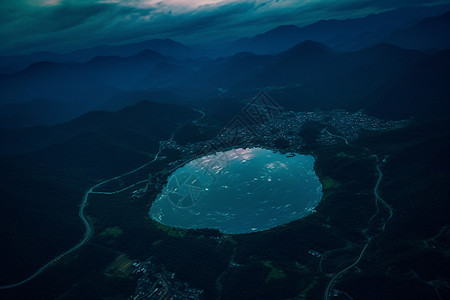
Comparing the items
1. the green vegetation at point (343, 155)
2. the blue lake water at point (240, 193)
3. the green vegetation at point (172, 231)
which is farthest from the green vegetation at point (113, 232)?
the green vegetation at point (343, 155)

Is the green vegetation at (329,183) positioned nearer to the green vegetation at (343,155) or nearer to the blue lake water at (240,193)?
the blue lake water at (240,193)

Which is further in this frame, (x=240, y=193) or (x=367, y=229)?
(x=240, y=193)

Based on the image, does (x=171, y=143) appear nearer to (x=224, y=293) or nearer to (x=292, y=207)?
(x=292, y=207)

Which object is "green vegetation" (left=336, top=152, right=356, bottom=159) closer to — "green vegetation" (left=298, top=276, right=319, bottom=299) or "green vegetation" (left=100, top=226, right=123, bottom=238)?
"green vegetation" (left=298, top=276, right=319, bottom=299)

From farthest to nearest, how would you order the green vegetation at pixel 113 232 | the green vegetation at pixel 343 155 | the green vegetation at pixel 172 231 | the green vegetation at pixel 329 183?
the green vegetation at pixel 343 155 < the green vegetation at pixel 329 183 < the green vegetation at pixel 113 232 < the green vegetation at pixel 172 231

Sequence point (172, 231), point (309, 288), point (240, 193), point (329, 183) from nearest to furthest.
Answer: point (309, 288) < point (172, 231) < point (329, 183) < point (240, 193)

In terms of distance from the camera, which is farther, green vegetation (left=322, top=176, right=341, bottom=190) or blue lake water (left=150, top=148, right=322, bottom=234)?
green vegetation (left=322, top=176, right=341, bottom=190)

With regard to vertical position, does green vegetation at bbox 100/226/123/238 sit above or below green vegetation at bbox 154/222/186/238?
above

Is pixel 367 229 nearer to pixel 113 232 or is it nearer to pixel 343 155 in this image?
pixel 343 155

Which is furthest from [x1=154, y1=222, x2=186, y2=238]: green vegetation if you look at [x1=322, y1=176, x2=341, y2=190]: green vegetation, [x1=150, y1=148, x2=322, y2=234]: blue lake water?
[x1=322, y1=176, x2=341, y2=190]: green vegetation

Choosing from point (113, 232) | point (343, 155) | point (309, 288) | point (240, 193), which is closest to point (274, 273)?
point (309, 288)
